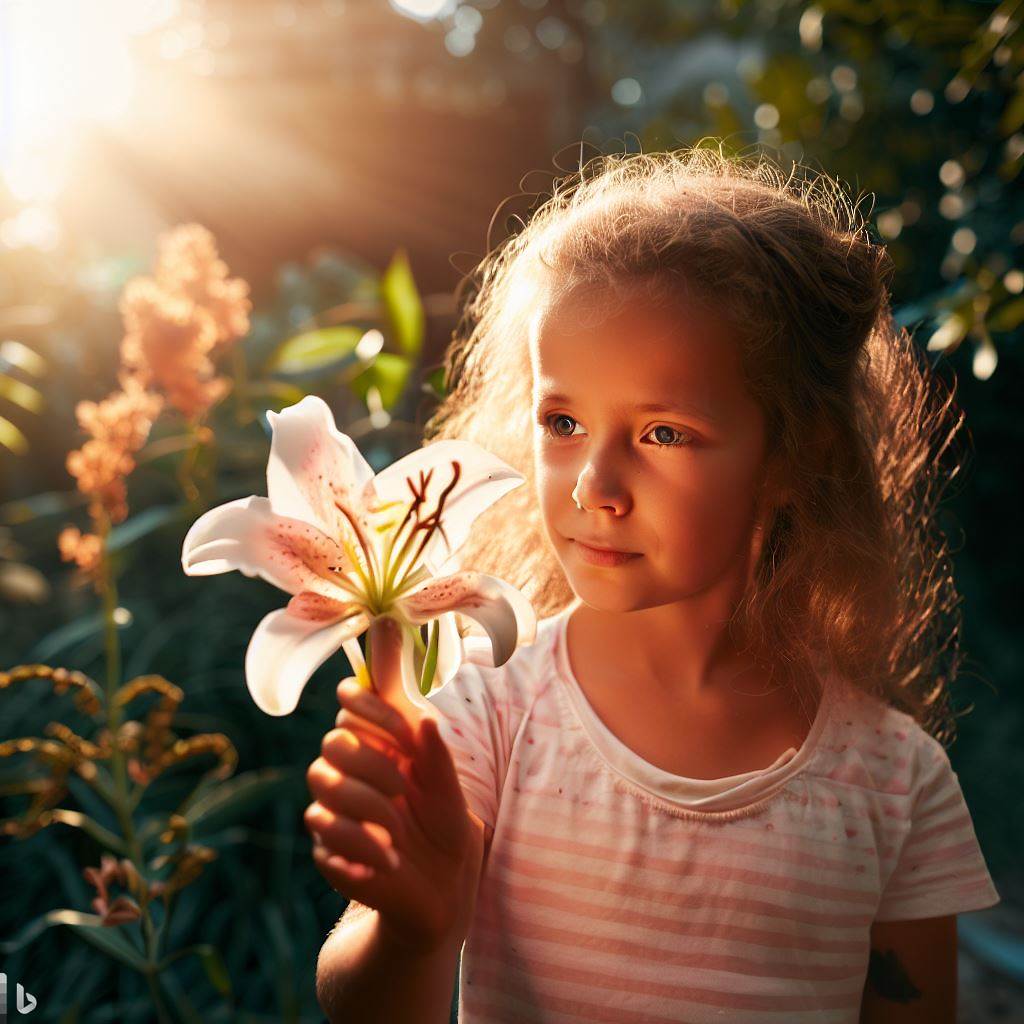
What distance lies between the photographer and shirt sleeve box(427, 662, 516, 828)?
0.91 metres

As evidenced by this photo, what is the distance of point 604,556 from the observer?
0.84 metres

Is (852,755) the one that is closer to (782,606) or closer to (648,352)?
(782,606)

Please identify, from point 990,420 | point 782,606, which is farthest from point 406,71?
point 782,606

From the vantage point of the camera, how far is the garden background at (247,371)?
120 cm

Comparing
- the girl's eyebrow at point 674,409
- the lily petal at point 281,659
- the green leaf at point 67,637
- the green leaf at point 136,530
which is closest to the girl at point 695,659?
the girl's eyebrow at point 674,409

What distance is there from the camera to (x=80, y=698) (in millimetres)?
957

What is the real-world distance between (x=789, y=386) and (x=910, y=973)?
57 centimetres

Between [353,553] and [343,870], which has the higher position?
[353,553]

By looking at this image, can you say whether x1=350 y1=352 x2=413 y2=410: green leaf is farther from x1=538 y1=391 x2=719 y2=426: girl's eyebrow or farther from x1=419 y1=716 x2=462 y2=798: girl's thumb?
x1=419 y1=716 x2=462 y2=798: girl's thumb

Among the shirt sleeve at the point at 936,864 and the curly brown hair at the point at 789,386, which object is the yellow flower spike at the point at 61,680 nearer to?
the curly brown hair at the point at 789,386

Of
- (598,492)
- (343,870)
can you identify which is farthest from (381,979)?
(598,492)

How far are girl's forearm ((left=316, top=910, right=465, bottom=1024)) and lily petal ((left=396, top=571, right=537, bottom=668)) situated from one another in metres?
0.23

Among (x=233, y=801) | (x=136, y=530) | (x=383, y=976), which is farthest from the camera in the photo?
(x=136, y=530)

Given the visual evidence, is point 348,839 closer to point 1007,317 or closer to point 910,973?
point 910,973
